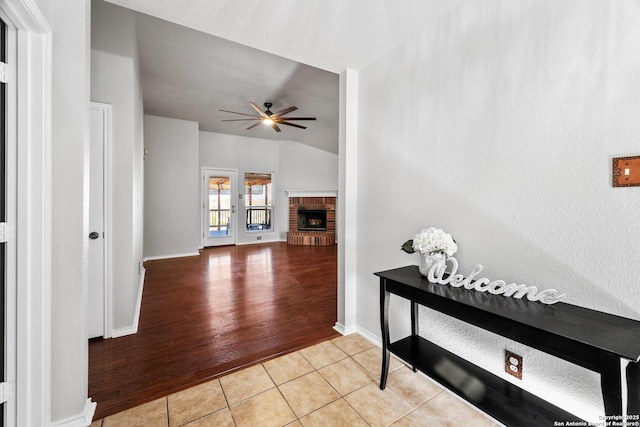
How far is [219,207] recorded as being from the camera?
6.91m

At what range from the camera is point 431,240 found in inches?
62.8

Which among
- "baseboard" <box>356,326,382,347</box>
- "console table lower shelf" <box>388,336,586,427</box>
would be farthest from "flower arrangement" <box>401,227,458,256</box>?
"baseboard" <box>356,326,382,347</box>

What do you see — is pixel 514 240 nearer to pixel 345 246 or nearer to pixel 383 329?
pixel 383 329

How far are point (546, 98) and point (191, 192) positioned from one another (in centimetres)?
602

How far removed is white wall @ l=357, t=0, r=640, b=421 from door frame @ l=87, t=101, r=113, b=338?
2.51 meters

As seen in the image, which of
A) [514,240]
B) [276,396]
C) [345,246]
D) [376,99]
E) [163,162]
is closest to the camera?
[514,240]

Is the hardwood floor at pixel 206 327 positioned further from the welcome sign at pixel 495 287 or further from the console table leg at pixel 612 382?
the console table leg at pixel 612 382

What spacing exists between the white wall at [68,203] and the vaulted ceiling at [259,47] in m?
0.45

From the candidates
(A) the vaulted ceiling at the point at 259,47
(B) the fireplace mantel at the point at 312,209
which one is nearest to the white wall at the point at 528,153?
(A) the vaulted ceiling at the point at 259,47

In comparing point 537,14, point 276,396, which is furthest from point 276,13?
point 276,396

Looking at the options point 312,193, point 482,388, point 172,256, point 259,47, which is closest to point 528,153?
point 482,388

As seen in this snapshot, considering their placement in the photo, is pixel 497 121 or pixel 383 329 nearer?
pixel 497 121

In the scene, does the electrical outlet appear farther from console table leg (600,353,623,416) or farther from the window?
the window

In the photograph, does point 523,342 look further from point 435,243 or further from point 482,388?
point 435,243
